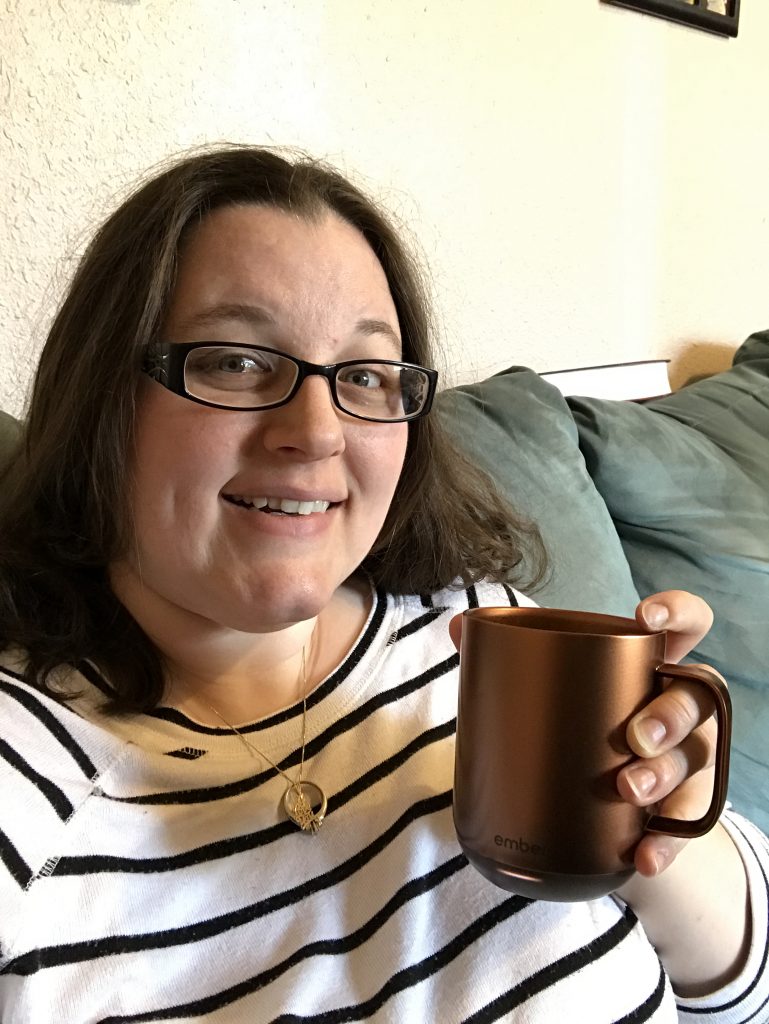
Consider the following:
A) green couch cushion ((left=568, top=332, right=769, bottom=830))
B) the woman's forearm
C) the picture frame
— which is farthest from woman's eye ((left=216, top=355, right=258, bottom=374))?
the picture frame

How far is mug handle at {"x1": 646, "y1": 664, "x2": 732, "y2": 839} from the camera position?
1.64ft

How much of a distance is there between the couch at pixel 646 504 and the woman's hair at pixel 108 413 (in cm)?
25

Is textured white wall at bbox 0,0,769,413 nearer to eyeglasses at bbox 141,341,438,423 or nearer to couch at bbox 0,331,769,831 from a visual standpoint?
couch at bbox 0,331,769,831

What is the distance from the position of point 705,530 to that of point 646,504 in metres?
0.11

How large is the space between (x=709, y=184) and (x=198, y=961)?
1930 millimetres

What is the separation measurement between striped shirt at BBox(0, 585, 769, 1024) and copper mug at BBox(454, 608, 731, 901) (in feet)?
0.49

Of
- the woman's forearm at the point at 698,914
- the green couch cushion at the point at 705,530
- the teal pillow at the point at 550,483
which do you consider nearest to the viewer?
the woman's forearm at the point at 698,914

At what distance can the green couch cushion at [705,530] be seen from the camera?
3.82 ft

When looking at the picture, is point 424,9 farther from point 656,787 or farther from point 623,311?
point 656,787

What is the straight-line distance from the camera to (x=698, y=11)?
1.76 metres

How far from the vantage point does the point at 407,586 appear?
0.88 meters

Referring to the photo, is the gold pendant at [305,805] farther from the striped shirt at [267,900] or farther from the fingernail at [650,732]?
the fingernail at [650,732]

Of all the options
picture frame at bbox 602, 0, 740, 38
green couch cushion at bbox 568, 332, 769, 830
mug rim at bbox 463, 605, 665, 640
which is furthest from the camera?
picture frame at bbox 602, 0, 740, 38

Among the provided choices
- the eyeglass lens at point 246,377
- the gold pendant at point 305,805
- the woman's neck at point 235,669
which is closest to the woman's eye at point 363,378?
the eyeglass lens at point 246,377
